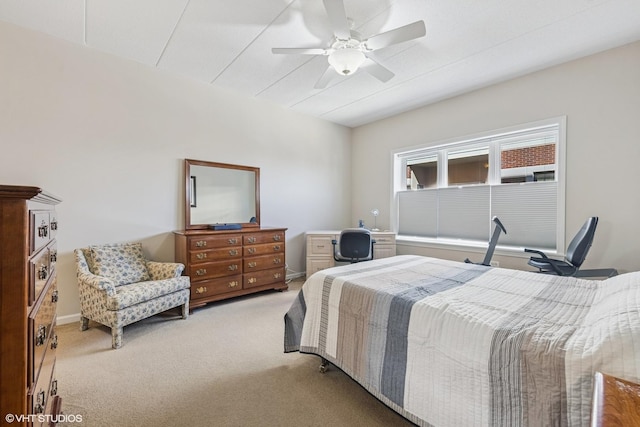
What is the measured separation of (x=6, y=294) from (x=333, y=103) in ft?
13.7

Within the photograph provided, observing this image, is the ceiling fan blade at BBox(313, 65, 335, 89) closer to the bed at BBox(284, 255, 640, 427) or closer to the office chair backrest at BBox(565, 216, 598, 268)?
the bed at BBox(284, 255, 640, 427)

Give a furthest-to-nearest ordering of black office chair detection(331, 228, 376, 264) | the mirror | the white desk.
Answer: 1. the white desk
2. black office chair detection(331, 228, 376, 264)
3. the mirror

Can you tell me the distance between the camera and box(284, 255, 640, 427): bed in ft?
3.31

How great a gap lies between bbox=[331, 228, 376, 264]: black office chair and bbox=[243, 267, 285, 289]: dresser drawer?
3.07ft

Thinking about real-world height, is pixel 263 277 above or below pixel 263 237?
below

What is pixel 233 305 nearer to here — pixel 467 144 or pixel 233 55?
pixel 233 55

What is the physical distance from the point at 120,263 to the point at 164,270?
1.41ft

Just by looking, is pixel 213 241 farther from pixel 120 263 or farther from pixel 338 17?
pixel 338 17

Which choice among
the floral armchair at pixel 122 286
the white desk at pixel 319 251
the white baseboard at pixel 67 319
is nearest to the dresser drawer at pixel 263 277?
the white desk at pixel 319 251

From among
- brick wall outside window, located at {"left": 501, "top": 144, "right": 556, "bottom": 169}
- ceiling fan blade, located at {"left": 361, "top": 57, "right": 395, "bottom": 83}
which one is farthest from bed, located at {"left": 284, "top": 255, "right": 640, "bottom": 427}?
brick wall outside window, located at {"left": 501, "top": 144, "right": 556, "bottom": 169}

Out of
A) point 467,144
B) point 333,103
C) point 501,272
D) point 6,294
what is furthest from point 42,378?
point 467,144

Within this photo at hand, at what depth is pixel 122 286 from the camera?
2789 mm

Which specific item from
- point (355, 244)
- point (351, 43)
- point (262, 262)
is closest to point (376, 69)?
point (351, 43)
